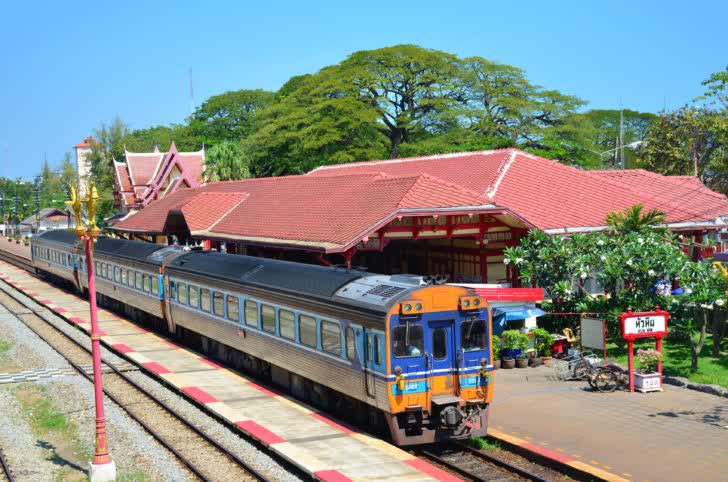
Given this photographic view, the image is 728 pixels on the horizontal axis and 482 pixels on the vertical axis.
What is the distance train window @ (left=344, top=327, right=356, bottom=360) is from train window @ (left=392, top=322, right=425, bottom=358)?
1.30 m

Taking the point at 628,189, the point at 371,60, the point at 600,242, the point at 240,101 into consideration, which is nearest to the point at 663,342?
the point at 600,242

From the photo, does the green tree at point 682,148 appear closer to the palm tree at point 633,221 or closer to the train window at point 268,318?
the palm tree at point 633,221

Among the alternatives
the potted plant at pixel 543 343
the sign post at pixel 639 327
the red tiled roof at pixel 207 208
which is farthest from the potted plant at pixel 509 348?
the red tiled roof at pixel 207 208

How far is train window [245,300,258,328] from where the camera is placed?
2077 cm

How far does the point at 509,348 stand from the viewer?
2270 centimetres

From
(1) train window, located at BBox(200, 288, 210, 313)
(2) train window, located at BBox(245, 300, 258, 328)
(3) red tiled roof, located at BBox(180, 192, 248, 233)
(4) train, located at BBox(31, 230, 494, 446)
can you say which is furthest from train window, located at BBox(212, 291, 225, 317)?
(3) red tiled roof, located at BBox(180, 192, 248, 233)

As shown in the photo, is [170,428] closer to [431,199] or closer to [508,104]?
[431,199]

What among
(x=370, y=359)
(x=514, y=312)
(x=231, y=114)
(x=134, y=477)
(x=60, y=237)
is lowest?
(x=134, y=477)

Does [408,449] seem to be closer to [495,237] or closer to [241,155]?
[495,237]

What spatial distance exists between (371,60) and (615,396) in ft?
151

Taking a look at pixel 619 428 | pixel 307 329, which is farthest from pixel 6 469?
pixel 619 428

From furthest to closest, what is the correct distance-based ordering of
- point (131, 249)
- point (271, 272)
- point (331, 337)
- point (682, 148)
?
point (682, 148), point (131, 249), point (271, 272), point (331, 337)

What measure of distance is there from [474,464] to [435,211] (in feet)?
41.1

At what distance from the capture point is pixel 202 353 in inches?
1032
